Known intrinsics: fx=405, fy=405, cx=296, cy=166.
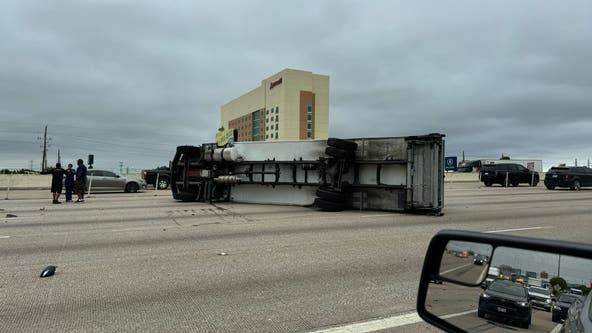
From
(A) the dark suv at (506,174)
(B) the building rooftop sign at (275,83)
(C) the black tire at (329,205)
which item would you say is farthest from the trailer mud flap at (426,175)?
(B) the building rooftop sign at (275,83)

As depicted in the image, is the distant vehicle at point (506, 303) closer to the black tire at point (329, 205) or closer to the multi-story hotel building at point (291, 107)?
the black tire at point (329, 205)

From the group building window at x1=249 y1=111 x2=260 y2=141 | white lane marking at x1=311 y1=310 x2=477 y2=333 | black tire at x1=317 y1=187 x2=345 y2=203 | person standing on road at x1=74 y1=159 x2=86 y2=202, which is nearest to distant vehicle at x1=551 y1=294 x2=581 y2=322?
white lane marking at x1=311 y1=310 x2=477 y2=333

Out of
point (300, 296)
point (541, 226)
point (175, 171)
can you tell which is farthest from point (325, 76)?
point (300, 296)

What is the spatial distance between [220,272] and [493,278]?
4.65 m

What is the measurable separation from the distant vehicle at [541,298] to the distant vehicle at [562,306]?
0.9 inches

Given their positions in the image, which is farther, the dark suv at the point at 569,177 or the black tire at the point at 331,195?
the dark suv at the point at 569,177

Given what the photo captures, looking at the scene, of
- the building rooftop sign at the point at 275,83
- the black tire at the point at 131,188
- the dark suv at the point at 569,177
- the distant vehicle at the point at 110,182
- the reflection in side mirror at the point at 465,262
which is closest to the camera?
the reflection in side mirror at the point at 465,262

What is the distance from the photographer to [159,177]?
2914cm

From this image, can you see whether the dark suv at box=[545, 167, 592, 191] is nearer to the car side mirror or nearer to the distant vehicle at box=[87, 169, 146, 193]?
A: the distant vehicle at box=[87, 169, 146, 193]

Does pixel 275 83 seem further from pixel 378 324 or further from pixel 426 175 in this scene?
pixel 378 324

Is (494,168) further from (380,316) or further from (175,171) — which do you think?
(380,316)

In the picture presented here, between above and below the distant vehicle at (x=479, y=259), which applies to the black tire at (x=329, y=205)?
below

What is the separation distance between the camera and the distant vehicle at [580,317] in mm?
1378

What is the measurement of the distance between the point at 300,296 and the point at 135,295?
1.96 metres
